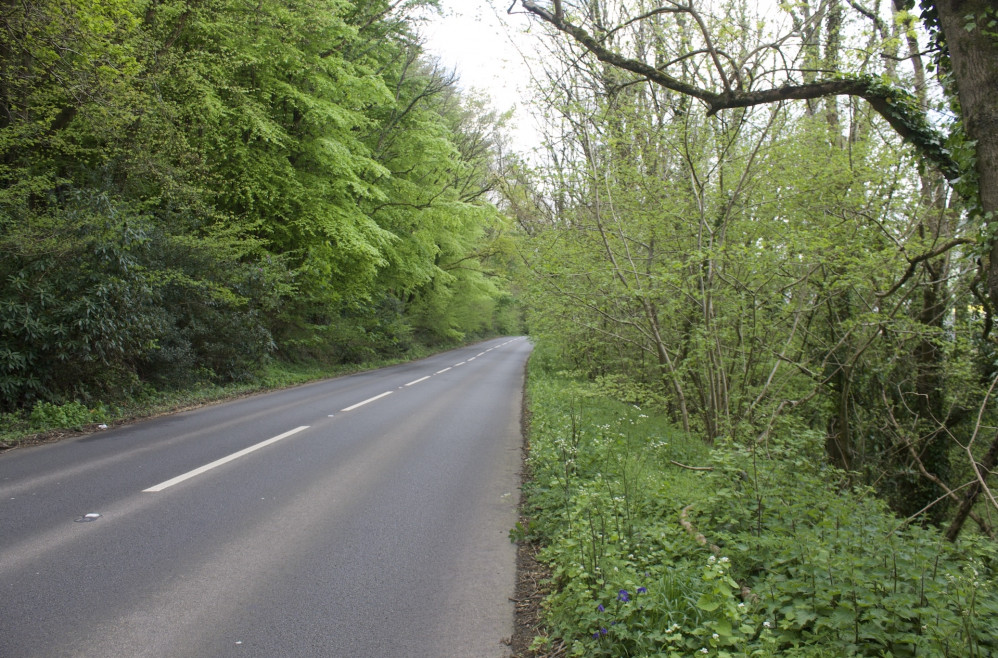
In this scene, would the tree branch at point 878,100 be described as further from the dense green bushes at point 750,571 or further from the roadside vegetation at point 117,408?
the roadside vegetation at point 117,408

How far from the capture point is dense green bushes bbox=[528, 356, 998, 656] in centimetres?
269

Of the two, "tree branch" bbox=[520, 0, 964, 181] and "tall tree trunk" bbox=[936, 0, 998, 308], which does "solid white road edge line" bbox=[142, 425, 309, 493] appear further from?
"tall tree trunk" bbox=[936, 0, 998, 308]

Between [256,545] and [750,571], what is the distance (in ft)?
11.9

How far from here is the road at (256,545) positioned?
3.27 m

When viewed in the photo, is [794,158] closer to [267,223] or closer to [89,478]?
[89,478]

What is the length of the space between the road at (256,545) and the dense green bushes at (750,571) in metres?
0.62

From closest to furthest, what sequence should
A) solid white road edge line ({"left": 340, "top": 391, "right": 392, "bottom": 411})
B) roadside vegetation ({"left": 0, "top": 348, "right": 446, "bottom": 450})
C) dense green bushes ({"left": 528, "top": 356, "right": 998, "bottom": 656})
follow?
dense green bushes ({"left": 528, "top": 356, "right": 998, "bottom": 656}) → roadside vegetation ({"left": 0, "top": 348, "right": 446, "bottom": 450}) → solid white road edge line ({"left": 340, "top": 391, "right": 392, "bottom": 411})

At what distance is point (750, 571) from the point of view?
12.0 ft

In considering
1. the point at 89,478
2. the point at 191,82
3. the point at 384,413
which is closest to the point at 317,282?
the point at 191,82

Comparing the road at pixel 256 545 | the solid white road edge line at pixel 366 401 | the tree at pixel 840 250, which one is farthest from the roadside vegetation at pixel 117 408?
the tree at pixel 840 250

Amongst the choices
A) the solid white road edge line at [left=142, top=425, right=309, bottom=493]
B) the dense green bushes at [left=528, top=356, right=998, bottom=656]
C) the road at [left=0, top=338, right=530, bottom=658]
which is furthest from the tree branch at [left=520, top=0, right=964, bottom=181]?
the solid white road edge line at [left=142, top=425, right=309, bottom=493]

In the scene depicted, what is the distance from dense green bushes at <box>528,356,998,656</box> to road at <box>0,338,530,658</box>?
0.62 meters

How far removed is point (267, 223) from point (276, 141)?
2.72m

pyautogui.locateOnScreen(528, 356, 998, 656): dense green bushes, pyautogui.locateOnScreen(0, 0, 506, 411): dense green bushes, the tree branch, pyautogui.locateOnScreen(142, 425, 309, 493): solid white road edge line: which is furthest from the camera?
pyautogui.locateOnScreen(0, 0, 506, 411): dense green bushes
